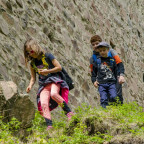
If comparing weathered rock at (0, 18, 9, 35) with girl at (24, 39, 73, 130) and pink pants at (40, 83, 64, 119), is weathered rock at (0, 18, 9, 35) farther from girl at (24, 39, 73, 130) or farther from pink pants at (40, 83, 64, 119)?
pink pants at (40, 83, 64, 119)

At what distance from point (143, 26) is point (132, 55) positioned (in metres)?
2.05

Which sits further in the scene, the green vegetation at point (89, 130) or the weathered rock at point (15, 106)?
the weathered rock at point (15, 106)

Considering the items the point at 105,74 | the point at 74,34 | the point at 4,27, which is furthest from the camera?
the point at 74,34

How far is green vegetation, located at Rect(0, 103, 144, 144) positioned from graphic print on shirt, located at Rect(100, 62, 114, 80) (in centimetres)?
106

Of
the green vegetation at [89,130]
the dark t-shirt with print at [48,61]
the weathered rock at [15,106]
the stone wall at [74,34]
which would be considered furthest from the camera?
the stone wall at [74,34]

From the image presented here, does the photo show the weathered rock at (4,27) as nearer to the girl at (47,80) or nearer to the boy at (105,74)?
the girl at (47,80)

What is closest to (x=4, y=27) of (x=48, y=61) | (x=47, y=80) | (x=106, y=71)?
(x=48, y=61)

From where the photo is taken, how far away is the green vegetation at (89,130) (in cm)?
279

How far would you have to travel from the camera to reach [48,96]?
381 centimetres

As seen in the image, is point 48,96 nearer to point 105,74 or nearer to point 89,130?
point 89,130

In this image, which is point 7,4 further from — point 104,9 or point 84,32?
point 104,9

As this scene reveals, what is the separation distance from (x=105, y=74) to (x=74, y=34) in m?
2.11

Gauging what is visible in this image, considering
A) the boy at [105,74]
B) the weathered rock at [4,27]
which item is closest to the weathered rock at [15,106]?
the weathered rock at [4,27]

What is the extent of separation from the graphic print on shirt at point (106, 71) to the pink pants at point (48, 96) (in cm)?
95
